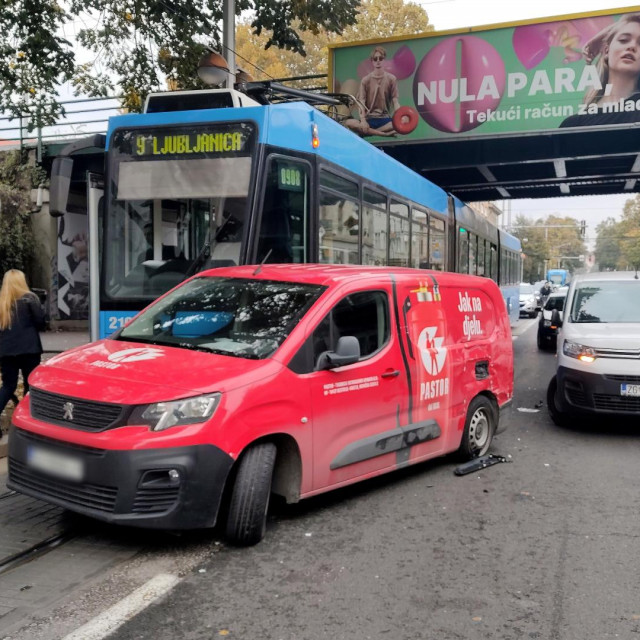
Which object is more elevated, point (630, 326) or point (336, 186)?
point (336, 186)

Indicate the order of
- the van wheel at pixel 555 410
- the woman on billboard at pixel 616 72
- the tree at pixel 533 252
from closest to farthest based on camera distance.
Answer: the van wheel at pixel 555 410 → the woman on billboard at pixel 616 72 → the tree at pixel 533 252

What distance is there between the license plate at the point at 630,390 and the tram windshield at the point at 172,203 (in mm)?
4236

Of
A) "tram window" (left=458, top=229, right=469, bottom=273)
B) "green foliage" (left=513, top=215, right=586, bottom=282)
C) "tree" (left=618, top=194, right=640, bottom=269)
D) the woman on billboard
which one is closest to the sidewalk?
"tram window" (left=458, top=229, right=469, bottom=273)

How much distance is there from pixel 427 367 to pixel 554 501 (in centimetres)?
141

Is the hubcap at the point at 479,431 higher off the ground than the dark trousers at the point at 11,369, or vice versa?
the dark trousers at the point at 11,369

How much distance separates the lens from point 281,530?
4.86 m

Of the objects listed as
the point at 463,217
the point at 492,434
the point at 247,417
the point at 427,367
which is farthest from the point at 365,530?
the point at 463,217

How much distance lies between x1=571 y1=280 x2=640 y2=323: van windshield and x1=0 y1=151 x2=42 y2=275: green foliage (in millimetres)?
14350

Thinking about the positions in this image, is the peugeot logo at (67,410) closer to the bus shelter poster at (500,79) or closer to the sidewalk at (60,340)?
the sidewalk at (60,340)

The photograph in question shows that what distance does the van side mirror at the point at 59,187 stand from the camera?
23.8 feet

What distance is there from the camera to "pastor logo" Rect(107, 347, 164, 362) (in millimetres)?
4839

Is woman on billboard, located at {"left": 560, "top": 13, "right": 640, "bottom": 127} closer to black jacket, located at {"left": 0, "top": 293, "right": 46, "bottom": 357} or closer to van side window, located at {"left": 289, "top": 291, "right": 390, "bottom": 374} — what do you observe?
van side window, located at {"left": 289, "top": 291, "right": 390, "bottom": 374}

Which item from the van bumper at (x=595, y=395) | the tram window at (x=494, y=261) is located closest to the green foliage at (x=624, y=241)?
the tram window at (x=494, y=261)

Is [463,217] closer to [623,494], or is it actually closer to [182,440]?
[623,494]
